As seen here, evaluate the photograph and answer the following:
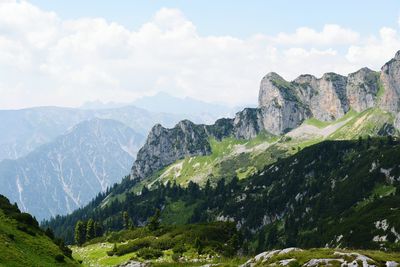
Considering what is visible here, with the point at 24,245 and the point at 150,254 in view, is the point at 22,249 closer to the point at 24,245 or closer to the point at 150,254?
the point at 24,245

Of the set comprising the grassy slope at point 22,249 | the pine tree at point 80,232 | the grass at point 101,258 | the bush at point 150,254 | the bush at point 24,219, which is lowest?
the pine tree at point 80,232

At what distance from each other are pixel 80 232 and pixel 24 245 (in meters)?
124

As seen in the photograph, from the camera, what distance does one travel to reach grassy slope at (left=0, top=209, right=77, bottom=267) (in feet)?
177

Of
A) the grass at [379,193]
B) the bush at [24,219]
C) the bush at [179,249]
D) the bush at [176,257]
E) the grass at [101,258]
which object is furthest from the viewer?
the grass at [379,193]

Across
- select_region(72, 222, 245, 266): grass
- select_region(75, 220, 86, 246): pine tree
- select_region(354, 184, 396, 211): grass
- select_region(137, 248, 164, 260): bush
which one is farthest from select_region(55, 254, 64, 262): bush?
select_region(354, 184, 396, 211): grass

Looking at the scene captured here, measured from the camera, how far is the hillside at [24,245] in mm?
54822

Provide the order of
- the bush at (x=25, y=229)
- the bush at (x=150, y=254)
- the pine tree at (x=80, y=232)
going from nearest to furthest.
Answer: the bush at (x=25, y=229)
the bush at (x=150, y=254)
the pine tree at (x=80, y=232)

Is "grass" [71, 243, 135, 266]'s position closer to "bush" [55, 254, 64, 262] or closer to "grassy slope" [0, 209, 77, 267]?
"grassy slope" [0, 209, 77, 267]

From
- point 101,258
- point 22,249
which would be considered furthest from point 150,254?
point 22,249

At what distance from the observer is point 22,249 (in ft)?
208

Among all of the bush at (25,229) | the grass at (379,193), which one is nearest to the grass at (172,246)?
the bush at (25,229)

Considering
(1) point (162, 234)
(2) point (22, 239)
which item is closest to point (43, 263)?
(2) point (22, 239)

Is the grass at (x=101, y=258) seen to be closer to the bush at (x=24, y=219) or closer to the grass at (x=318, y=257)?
the bush at (x=24, y=219)

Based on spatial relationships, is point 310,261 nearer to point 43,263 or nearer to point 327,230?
point 43,263
